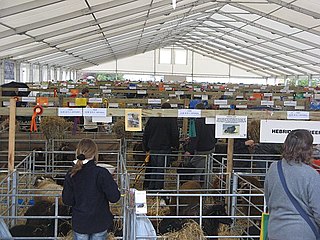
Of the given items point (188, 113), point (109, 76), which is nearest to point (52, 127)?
point (188, 113)

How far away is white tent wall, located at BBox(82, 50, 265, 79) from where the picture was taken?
1607 inches

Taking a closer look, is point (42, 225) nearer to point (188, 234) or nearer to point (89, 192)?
point (89, 192)

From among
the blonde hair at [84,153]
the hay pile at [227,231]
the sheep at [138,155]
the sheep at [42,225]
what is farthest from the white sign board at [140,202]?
the sheep at [138,155]

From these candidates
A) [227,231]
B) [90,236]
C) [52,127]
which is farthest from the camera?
[52,127]

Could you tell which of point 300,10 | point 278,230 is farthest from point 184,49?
point 278,230

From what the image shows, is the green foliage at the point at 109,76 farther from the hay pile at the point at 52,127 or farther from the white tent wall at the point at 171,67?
the hay pile at the point at 52,127

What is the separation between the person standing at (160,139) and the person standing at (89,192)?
3.11m

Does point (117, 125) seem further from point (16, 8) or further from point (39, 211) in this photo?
point (39, 211)

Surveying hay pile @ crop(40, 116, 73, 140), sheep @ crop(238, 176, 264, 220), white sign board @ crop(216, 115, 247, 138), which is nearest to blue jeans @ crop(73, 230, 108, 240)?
white sign board @ crop(216, 115, 247, 138)

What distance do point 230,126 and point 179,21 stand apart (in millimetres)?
18749

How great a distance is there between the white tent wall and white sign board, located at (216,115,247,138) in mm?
36203

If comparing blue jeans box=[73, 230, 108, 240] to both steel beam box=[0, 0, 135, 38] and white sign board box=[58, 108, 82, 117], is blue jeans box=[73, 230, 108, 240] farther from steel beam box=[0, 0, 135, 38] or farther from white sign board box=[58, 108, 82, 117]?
steel beam box=[0, 0, 135, 38]

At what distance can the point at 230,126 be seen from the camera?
4625 millimetres

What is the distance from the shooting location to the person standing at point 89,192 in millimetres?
3711
